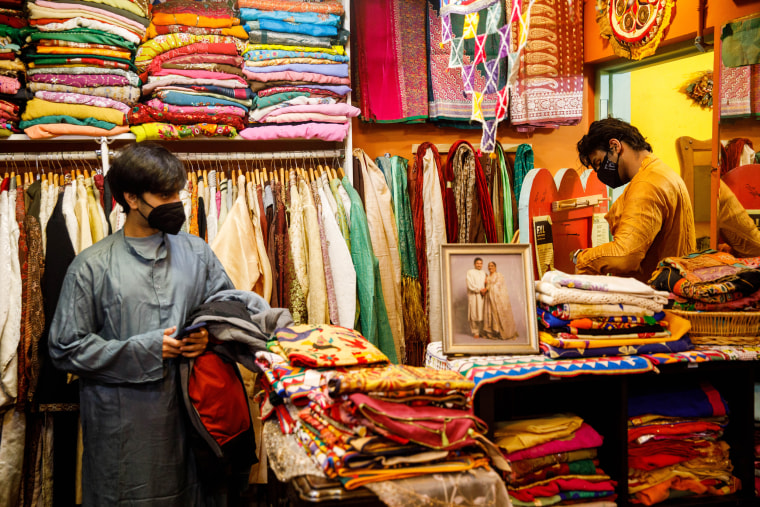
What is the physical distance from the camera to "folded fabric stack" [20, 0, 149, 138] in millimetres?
3043

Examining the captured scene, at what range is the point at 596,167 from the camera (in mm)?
2730

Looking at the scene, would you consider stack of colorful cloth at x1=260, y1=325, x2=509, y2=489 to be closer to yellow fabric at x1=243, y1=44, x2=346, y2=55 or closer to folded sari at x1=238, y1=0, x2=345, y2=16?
yellow fabric at x1=243, y1=44, x2=346, y2=55

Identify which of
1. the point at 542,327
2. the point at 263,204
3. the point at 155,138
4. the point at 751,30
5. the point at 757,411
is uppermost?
the point at 751,30

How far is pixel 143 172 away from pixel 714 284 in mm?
1913

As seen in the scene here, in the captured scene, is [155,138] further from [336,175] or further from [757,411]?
[757,411]

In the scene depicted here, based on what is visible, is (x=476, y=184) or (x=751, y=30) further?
(x=476, y=184)

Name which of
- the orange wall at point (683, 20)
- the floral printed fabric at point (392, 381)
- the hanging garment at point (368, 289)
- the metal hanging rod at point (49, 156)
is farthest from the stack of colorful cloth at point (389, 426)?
the orange wall at point (683, 20)

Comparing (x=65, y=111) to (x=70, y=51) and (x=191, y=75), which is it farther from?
(x=191, y=75)

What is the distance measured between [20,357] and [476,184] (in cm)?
248

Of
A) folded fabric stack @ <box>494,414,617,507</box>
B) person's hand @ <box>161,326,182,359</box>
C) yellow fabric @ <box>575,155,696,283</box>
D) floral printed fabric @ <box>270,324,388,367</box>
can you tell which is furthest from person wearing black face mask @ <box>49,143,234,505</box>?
yellow fabric @ <box>575,155,696,283</box>

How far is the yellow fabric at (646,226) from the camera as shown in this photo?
2.36 metres

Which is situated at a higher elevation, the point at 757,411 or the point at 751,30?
the point at 751,30

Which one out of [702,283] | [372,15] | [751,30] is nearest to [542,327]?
[702,283]

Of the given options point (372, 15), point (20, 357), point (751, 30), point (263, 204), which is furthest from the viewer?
point (372, 15)
